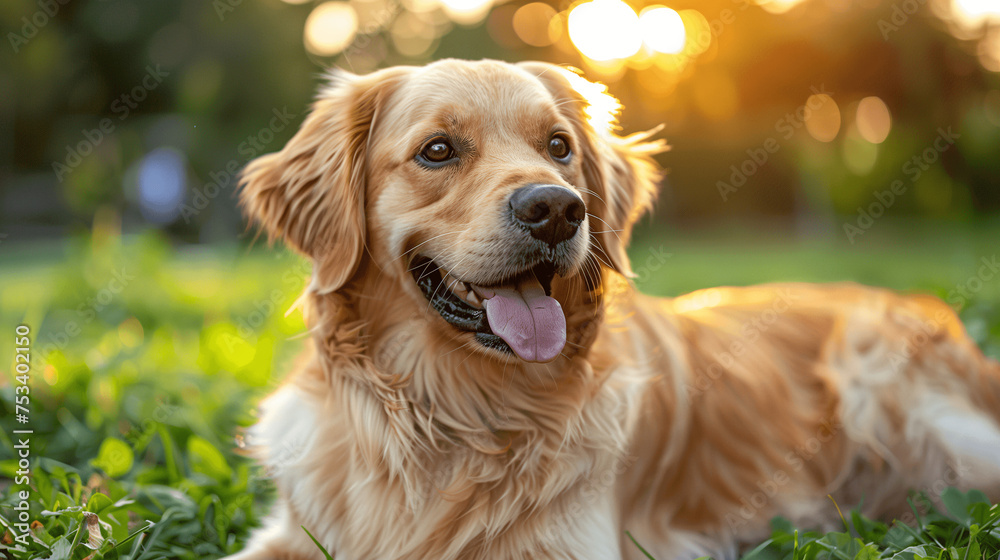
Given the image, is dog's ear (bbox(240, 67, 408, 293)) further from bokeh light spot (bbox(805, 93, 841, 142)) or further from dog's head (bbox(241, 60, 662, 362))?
bokeh light spot (bbox(805, 93, 841, 142))

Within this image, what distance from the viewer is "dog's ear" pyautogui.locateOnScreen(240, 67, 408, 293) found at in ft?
7.92

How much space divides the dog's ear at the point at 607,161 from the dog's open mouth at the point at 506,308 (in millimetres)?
455

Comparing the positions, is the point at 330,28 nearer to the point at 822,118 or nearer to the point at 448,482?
the point at 822,118

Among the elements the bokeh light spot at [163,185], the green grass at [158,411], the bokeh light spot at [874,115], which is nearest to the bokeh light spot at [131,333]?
the green grass at [158,411]

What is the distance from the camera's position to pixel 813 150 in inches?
443

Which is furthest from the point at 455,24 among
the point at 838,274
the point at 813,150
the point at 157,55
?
the point at 838,274

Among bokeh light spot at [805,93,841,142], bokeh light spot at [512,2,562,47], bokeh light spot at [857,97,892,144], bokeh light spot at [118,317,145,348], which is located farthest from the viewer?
bokeh light spot at [512,2,562,47]

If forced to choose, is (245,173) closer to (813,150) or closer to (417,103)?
(417,103)

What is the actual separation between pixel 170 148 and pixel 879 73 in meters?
16.3

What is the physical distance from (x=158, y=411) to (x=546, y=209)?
8.46 ft

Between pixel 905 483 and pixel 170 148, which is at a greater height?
pixel 905 483

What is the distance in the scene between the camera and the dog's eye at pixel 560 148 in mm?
2557

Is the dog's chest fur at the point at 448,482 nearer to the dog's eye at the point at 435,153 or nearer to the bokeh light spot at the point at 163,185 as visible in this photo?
the dog's eye at the point at 435,153

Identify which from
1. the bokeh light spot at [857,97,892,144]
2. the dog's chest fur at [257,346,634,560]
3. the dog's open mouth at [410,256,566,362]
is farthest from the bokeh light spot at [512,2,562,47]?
the dog's chest fur at [257,346,634,560]
